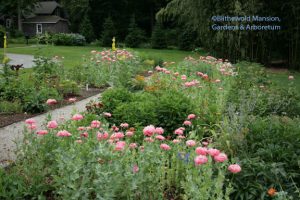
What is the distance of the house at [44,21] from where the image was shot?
42094mm

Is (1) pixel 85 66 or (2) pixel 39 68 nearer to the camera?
(2) pixel 39 68

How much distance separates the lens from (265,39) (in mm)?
17844

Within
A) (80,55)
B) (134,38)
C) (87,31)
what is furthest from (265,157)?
(87,31)

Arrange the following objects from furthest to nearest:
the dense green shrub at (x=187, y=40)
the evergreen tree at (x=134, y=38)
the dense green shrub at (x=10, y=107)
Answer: the evergreen tree at (x=134, y=38), the dense green shrub at (x=187, y=40), the dense green shrub at (x=10, y=107)

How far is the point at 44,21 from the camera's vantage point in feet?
139

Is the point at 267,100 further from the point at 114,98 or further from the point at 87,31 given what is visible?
the point at 87,31

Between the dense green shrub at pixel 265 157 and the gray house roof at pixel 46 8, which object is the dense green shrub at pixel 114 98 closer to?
the dense green shrub at pixel 265 157

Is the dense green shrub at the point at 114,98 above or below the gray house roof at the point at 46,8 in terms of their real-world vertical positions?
below

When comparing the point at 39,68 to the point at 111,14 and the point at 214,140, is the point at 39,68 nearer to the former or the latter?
the point at 214,140

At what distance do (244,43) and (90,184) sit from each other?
50.6 feet

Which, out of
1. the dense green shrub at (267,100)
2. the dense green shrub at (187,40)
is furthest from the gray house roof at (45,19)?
the dense green shrub at (267,100)

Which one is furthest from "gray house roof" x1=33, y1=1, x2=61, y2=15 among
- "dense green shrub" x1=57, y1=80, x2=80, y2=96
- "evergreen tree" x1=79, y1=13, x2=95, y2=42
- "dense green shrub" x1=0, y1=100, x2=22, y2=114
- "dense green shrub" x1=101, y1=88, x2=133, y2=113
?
"dense green shrub" x1=101, y1=88, x2=133, y2=113

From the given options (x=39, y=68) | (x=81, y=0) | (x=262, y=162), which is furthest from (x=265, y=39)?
(x=81, y=0)

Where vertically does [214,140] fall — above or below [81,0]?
below
